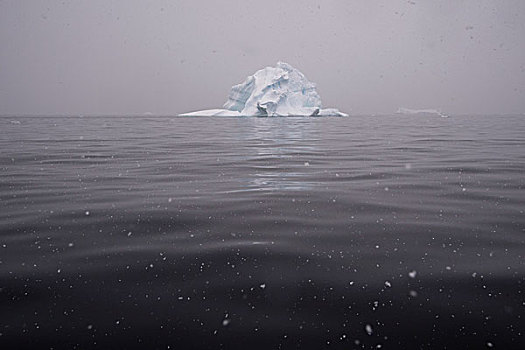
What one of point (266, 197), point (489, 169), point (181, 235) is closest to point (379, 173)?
point (489, 169)

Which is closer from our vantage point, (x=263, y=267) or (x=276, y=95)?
(x=263, y=267)

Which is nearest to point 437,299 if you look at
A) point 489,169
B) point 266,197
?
point 266,197

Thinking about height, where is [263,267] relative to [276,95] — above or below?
below

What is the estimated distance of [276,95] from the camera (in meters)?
60.2

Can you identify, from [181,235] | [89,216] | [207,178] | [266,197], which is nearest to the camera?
[181,235]

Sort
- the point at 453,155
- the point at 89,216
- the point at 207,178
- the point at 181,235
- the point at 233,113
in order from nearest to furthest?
the point at 181,235 < the point at 89,216 < the point at 207,178 < the point at 453,155 < the point at 233,113

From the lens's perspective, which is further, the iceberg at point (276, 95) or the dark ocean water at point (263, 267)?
the iceberg at point (276, 95)

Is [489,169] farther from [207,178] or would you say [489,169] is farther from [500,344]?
[500,344]

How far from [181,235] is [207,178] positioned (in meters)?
2.77

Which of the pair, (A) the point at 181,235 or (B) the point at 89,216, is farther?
(B) the point at 89,216

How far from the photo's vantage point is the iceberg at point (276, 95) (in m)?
60.3

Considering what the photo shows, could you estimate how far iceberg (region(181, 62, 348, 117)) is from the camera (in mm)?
60344

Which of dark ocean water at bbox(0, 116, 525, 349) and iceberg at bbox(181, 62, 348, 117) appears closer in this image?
dark ocean water at bbox(0, 116, 525, 349)

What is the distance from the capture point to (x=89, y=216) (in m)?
3.54
